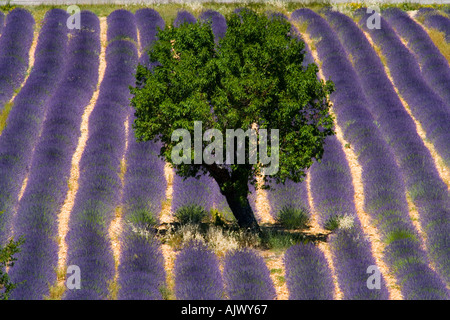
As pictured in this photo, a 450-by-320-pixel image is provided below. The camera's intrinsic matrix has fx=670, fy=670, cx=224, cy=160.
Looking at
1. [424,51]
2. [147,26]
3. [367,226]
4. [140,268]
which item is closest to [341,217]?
[367,226]

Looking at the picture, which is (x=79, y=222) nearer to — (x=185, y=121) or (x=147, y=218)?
(x=147, y=218)

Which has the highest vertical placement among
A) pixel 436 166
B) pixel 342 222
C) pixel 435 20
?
pixel 435 20

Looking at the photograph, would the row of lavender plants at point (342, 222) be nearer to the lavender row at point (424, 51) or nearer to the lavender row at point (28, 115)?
the lavender row at point (424, 51)

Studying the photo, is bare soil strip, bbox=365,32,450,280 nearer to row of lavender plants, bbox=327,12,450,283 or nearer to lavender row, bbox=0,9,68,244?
row of lavender plants, bbox=327,12,450,283

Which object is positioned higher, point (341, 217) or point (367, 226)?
point (341, 217)

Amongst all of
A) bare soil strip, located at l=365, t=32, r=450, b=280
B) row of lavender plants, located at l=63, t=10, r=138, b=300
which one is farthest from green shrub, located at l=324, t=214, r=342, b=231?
row of lavender plants, located at l=63, t=10, r=138, b=300

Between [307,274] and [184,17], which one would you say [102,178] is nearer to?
[307,274]
